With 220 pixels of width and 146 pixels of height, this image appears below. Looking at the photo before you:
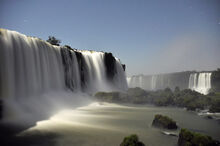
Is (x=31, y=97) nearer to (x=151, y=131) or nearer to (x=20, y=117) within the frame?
(x=20, y=117)

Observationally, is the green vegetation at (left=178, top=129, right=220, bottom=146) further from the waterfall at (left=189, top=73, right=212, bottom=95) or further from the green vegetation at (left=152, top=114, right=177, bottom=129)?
the waterfall at (left=189, top=73, right=212, bottom=95)

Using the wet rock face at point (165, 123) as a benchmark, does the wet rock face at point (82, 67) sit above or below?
above

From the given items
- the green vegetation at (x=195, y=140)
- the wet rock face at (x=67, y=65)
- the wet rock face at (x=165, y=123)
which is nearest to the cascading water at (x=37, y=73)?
the wet rock face at (x=67, y=65)

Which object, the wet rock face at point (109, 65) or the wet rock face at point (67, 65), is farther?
the wet rock face at point (109, 65)

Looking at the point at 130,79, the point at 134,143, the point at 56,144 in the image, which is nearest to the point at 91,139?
the point at 56,144

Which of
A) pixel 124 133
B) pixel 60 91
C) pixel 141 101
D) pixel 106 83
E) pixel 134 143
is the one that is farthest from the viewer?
pixel 106 83

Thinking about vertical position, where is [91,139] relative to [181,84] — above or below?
below

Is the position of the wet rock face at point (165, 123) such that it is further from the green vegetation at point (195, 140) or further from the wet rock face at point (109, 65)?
the wet rock face at point (109, 65)
